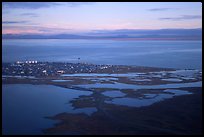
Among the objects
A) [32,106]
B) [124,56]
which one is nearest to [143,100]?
[32,106]

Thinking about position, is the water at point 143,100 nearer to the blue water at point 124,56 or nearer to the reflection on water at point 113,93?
the reflection on water at point 113,93

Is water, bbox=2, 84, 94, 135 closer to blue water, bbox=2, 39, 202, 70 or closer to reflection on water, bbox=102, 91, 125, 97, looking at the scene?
reflection on water, bbox=102, 91, 125, 97

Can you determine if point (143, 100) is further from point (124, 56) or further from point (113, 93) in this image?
point (124, 56)

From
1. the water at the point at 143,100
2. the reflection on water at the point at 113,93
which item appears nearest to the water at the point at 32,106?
the reflection on water at the point at 113,93

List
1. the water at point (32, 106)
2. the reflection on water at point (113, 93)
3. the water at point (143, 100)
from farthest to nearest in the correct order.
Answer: the reflection on water at point (113, 93), the water at point (143, 100), the water at point (32, 106)

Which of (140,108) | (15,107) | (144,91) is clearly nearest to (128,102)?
(140,108)

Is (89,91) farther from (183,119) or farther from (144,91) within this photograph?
(183,119)

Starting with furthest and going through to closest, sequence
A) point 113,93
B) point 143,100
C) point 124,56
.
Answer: point 124,56, point 113,93, point 143,100

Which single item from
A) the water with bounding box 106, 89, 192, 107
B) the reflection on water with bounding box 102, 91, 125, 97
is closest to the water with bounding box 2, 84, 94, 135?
the reflection on water with bounding box 102, 91, 125, 97

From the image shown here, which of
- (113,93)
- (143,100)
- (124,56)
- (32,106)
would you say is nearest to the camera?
(32,106)
